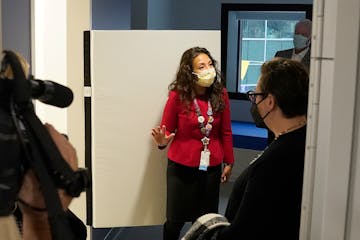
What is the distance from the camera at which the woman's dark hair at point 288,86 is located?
177cm

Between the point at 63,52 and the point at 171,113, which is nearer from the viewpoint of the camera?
the point at 63,52

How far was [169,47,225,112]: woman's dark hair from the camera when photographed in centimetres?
304

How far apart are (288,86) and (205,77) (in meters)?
1.25

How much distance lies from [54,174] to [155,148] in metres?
2.37

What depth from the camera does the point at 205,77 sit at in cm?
300

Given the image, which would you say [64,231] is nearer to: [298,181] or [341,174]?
[341,174]

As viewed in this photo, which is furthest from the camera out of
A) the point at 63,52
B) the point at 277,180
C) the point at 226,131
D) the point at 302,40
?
the point at 302,40

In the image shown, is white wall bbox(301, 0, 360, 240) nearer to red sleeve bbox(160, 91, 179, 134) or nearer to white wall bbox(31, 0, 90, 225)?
white wall bbox(31, 0, 90, 225)

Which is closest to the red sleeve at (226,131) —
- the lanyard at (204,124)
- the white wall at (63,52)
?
the lanyard at (204,124)

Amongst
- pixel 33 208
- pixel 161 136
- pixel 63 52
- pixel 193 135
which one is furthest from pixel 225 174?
pixel 33 208

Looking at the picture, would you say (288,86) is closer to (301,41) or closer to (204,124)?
(204,124)

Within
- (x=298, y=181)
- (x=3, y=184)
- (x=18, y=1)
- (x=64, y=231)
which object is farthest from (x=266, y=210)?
(x=18, y=1)

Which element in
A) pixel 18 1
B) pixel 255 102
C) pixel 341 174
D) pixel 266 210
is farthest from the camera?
pixel 18 1

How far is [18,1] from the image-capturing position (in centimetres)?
234
